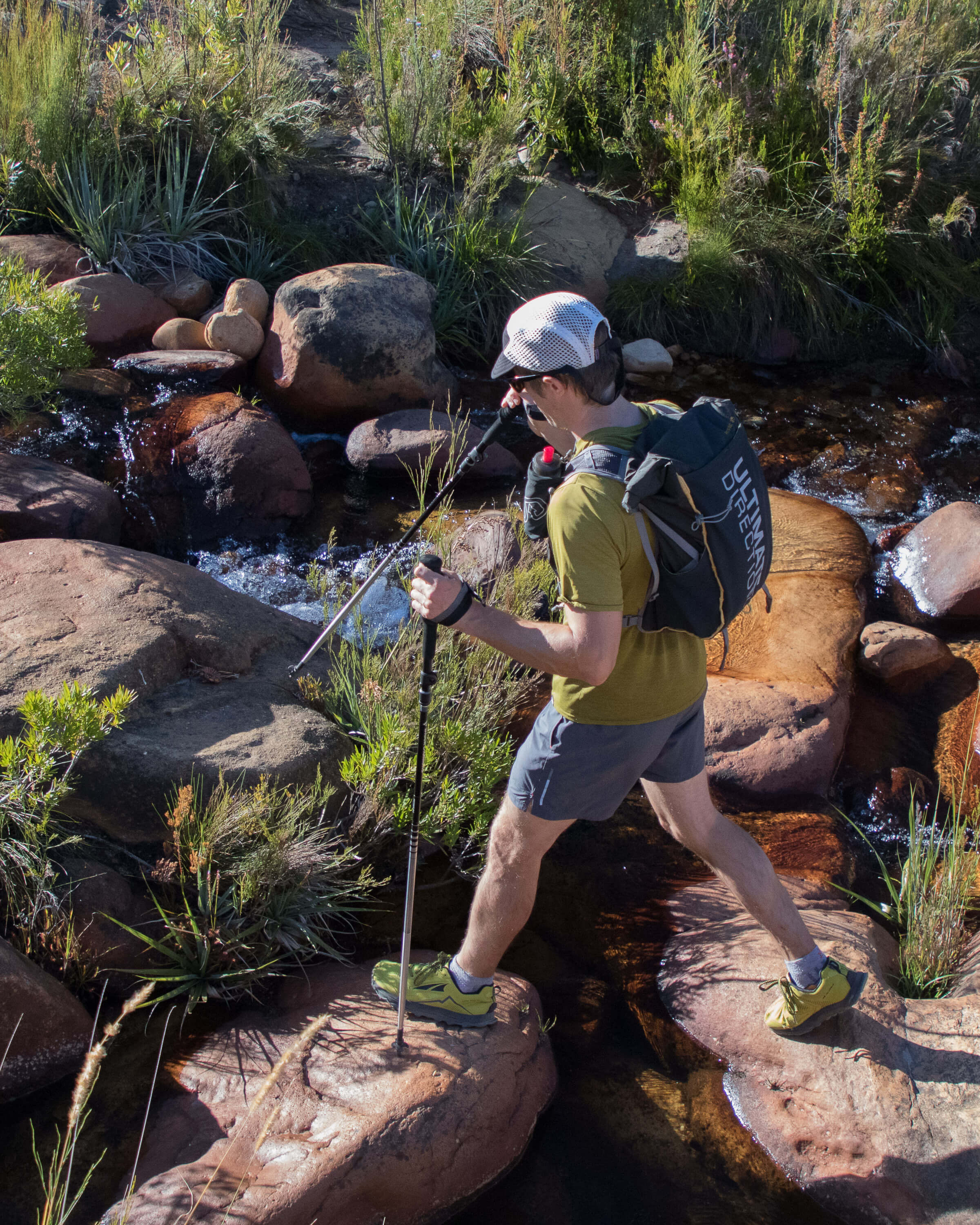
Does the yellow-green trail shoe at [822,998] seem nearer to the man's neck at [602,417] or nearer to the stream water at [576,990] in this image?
the stream water at [576,990]

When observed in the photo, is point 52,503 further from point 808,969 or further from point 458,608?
point 808,969

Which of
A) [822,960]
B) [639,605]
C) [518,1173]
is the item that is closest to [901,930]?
[822,960]

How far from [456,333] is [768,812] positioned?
4606mm

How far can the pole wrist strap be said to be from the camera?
2.18m

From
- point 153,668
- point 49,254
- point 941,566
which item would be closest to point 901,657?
point 941,566

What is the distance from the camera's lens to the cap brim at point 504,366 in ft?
7.09

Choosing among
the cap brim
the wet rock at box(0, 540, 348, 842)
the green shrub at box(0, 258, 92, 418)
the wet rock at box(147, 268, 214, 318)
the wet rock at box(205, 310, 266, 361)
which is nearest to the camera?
the cap brim

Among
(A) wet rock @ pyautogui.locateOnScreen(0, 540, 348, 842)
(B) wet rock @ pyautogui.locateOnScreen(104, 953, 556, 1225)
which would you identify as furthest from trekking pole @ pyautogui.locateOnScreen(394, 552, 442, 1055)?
(A) wet rock @ pyautogui.locateOnScreen(0, 540, 348, 842)

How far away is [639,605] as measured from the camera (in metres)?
2.22

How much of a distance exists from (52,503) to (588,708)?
349 centimetres

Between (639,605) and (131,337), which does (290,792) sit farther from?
(131,337)

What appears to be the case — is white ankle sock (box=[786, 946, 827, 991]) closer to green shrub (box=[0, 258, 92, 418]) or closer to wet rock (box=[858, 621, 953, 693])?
wet rock (box=[858, 621, 953, 693])

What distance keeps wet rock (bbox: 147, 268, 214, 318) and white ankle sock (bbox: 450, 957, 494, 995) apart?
543 centimetres

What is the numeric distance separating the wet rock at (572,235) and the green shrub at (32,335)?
12.1 feet
